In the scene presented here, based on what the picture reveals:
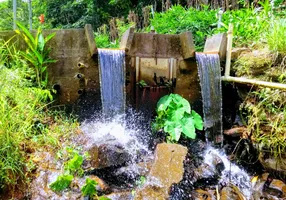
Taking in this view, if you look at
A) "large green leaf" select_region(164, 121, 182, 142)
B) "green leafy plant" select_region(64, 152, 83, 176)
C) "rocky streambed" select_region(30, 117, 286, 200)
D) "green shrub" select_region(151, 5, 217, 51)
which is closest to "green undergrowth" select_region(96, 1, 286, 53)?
"green shrub" select_region(151, 5, 217, 51)

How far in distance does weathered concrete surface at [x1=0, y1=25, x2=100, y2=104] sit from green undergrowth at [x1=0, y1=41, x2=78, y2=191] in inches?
14.3

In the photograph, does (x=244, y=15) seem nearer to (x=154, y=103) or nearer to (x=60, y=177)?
(x=154, y=103)

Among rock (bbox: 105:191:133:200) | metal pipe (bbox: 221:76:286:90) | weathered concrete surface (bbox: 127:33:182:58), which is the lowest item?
rock (bbox: 105:191:133:200)

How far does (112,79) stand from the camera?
4594 mm

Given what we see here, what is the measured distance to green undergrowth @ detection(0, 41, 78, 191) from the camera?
2792 millimetres

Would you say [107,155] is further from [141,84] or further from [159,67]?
[159,67]

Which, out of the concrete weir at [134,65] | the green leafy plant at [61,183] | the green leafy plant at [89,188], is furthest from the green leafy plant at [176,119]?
the green leafy plant at [61,183]

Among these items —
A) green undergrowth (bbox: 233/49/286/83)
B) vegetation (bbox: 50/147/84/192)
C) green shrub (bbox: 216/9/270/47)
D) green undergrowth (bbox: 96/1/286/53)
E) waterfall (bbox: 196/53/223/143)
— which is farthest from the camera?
green shrub (bbox: 216/9/270/47)

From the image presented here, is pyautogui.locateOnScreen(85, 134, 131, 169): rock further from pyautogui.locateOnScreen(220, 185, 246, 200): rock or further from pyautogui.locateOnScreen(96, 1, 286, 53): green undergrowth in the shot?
pyautogui.locateOnScreen(96, 1, 286, 53): green undergrowth

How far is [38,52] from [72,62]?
23.6 inches

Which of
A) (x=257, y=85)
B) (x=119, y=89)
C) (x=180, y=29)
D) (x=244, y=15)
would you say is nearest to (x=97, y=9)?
(x=180, y=29)

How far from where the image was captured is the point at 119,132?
178 inches

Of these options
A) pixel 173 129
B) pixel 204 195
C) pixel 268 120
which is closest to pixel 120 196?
pixel 204 195

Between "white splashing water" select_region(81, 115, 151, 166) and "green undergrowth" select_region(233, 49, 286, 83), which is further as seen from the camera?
"white splashing water" select_region(81, 115, 151, 166)
